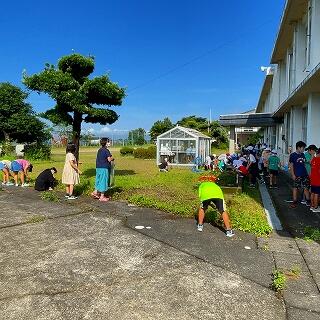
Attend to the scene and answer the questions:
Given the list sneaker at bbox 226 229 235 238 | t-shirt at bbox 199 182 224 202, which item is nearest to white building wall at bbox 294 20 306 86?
t-shirt at bbox 199 182 224 202

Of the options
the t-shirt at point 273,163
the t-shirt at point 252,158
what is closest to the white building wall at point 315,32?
the t-shirt at point 273,163

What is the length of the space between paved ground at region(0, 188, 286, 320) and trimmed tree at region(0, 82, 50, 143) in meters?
23.6

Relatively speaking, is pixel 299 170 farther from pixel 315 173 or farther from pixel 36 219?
pixel 36 219

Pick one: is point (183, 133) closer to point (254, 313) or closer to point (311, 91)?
point (311, 91)

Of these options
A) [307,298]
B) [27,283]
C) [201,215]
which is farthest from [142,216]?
[307,298]

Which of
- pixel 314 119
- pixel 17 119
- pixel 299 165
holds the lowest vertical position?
pixel 299 165

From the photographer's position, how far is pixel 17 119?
2867cm

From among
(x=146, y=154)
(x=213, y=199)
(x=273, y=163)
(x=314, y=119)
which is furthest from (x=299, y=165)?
(x=146, y=154)

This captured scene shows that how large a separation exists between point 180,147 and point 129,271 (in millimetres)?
19652

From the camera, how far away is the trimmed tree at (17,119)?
2881 cm

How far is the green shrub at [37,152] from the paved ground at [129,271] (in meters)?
21.5

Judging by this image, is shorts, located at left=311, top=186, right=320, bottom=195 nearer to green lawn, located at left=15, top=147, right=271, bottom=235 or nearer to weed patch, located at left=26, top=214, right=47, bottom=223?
green lawn, located at left=15, top=147, right=271, bottom=235

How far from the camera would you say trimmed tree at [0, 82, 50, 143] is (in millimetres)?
28812

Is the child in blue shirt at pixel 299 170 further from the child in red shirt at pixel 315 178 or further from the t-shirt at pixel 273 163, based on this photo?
the t-shirt at pixel 273 163
